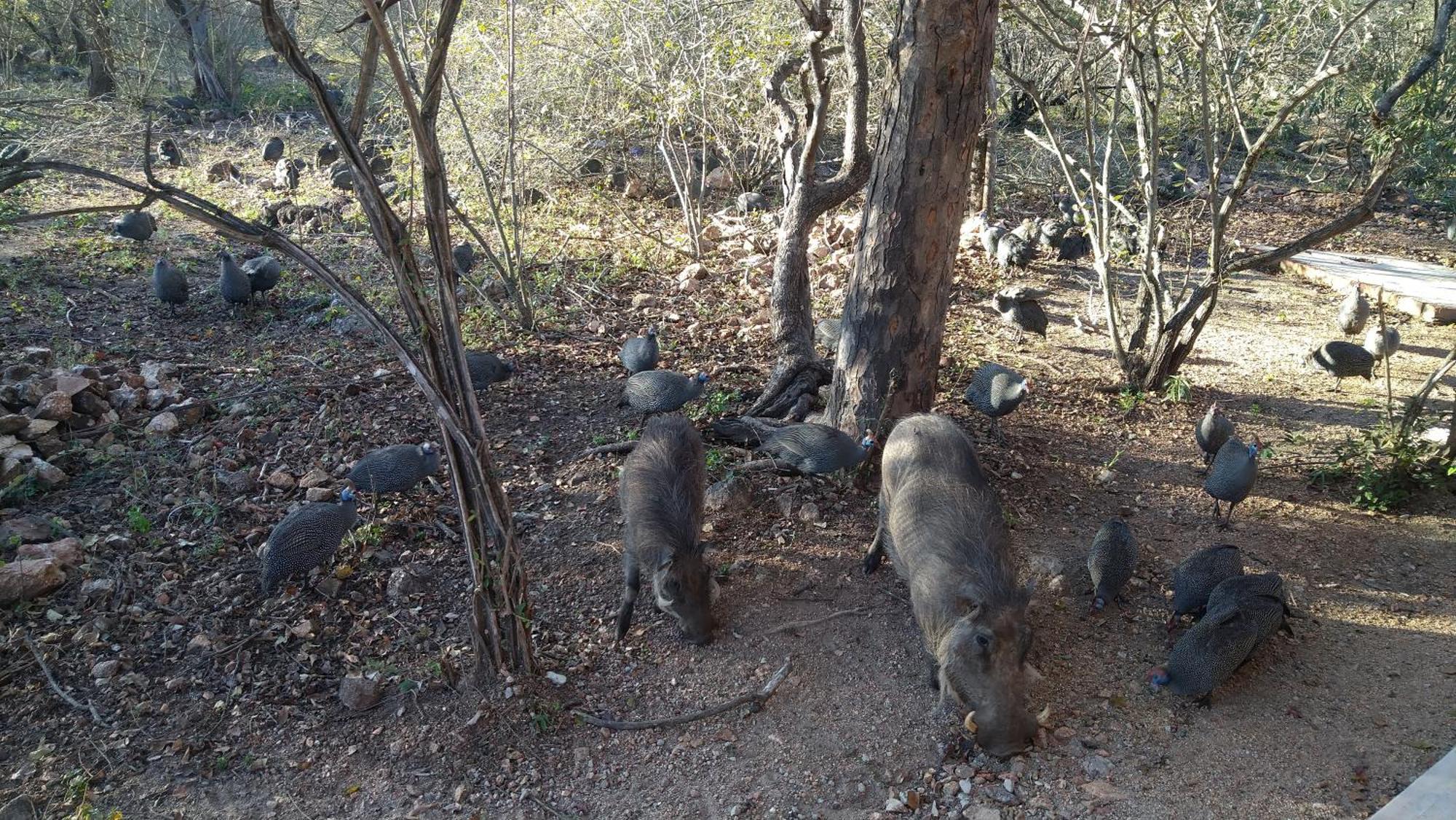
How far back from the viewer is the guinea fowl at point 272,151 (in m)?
14.2

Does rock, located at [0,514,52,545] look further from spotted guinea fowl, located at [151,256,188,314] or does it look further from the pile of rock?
spotted guinea fowl, located at [151,256,188,314]

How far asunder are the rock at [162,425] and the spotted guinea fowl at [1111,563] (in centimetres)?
560

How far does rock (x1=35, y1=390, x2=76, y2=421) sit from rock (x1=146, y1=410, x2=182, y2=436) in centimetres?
45

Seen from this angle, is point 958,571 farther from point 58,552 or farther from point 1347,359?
point 1347,359

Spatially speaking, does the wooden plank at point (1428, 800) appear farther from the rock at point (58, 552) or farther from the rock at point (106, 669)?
the rock at point (58, 552)

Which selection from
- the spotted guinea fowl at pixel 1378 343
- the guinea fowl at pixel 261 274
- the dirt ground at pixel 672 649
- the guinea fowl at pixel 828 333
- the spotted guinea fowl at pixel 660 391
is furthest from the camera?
the guinea fowl at pixel 261 274

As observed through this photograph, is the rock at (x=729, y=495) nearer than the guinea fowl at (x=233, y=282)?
Yes

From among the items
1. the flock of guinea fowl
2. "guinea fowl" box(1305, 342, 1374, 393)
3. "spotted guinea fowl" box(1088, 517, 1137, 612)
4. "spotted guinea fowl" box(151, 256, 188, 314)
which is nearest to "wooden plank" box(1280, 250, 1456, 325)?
"guinea fowl" box(1305, 342, 1374, 393)

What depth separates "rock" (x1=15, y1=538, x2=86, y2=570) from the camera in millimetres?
4410

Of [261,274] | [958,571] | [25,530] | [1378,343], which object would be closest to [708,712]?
[958,571]

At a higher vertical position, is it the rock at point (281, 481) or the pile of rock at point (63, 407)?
the pile of rock at point (63, 407)

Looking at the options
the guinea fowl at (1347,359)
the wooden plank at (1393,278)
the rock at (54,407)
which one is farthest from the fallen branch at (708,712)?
the wooden plank at (1393,278)

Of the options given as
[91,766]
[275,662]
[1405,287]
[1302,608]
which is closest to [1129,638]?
[1302,608]

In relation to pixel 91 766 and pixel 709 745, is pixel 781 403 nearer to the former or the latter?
pixel 709 745
